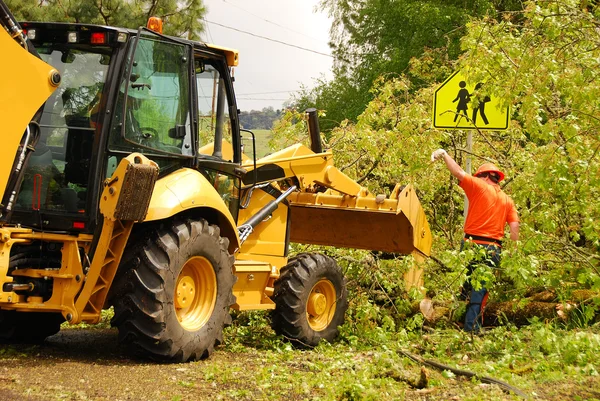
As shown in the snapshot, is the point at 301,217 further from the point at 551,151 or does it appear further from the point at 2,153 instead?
the point at 2,153

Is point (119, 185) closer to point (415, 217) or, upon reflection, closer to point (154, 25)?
point (154, 25)

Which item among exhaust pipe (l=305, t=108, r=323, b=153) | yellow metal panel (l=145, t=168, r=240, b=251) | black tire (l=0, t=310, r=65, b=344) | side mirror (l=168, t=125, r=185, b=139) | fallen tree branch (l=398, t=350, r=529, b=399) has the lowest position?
black tire (l=0, t=310, r=65, b=344)

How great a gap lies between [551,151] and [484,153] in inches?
166

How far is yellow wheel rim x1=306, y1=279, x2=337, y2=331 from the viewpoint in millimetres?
9398

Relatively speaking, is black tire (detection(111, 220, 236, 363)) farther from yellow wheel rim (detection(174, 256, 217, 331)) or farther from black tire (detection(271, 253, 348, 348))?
black tire (detection(271, 253, 348, 348))

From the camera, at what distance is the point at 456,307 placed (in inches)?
364

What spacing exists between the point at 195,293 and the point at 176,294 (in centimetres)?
35

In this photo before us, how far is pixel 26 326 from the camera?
7902 mm

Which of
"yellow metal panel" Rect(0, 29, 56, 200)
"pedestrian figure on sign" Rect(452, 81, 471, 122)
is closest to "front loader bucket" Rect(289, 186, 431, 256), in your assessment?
"pedestrian figure on sign" Rect(452, 81, 471, 122)

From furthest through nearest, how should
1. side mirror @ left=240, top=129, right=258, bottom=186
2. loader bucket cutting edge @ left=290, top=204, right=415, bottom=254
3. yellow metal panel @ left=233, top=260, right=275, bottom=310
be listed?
loader bucket cutting edge @ left=290, top=204, right=415, bottom=254 → side mirror @ left=240, top=129, right=258, bottom=186 → yellow metal panel @ left=233, top=260, right=275, bottom=310

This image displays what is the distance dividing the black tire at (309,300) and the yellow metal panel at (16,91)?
3.61m

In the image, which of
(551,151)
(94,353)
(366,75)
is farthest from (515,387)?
(366,75)

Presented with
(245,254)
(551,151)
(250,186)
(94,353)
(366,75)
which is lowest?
(94,353)

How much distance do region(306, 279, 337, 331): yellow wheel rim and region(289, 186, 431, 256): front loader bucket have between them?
764 millimetres
